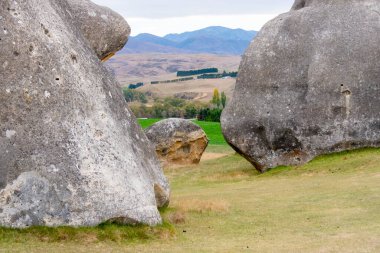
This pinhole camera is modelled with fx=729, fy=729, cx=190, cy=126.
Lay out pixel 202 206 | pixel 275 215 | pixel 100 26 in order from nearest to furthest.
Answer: pixel 275 215 → pixel 202 206 → pixel 100 26

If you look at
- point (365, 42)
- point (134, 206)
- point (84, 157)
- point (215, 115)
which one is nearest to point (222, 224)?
point (134, 206)

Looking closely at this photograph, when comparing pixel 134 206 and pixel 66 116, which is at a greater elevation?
pixel 66 116

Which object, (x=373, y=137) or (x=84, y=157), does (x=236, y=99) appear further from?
(x=84, y=157)

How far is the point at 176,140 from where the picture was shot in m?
32.9

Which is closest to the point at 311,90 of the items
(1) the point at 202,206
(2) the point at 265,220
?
(1) the point at 202,206

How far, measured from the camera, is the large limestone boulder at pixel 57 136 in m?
12.9

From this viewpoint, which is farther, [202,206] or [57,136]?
[202,206]

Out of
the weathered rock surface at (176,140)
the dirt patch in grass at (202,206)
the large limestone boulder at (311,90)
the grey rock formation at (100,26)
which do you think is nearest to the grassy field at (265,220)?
the dirt patch in grass at (202,206)

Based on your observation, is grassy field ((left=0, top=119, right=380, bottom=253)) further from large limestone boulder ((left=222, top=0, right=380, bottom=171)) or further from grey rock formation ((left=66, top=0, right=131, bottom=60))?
grey rock formation ((left=66, top=0, right=131, bottom=60))

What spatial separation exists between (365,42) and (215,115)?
1751 inches

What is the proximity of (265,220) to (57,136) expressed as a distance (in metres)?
5.66

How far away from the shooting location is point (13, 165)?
12914 millimetres

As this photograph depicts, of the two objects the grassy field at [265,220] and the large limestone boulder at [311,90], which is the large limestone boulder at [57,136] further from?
the large limestone boulder at [311,90]

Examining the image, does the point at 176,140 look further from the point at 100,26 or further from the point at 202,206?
the point at 202,206
